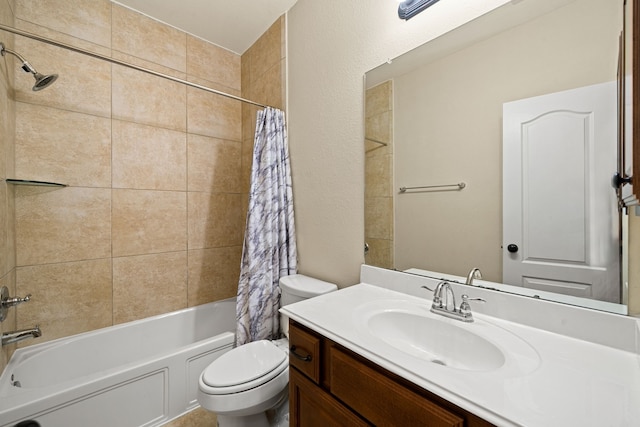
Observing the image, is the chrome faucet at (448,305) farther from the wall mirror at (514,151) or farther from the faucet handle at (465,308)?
the wall mirror at (514,151)

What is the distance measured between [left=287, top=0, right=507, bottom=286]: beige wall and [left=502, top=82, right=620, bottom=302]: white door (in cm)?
54

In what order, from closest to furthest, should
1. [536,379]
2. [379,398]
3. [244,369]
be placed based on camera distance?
1. [536,379]
2. [379,398]
3. [244,369]

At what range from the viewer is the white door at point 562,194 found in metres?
0.72

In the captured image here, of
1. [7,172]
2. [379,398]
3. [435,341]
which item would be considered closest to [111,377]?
[7,172]

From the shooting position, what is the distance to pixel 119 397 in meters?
1.35

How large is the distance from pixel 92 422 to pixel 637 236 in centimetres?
226

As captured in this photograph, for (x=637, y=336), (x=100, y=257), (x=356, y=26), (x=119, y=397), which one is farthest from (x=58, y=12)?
(x=637, y=336)

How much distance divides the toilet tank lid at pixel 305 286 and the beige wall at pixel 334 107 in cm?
7

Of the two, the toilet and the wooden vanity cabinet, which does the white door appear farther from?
the toilet

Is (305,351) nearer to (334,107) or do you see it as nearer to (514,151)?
(514,151)

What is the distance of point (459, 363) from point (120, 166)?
2272 millimetres

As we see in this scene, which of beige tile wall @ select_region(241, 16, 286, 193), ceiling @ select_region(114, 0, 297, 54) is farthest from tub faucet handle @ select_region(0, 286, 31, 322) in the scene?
ceiling @ select_region(114, 0, 297, 54)

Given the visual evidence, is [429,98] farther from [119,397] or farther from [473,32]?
[119,397]

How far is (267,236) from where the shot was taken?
68.2 inches
